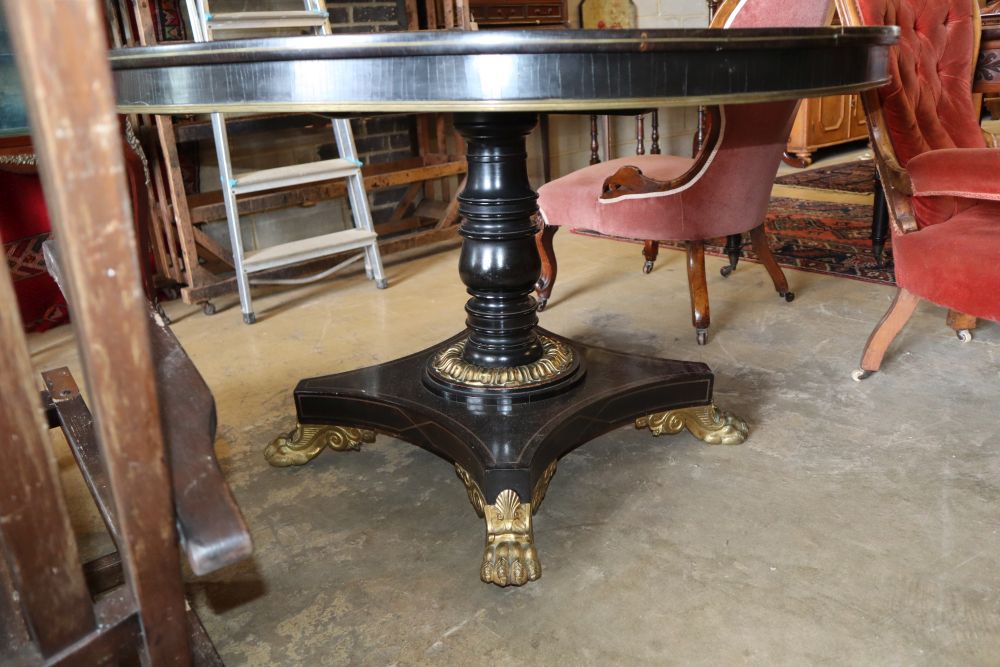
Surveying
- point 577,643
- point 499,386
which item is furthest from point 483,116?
point 577,643

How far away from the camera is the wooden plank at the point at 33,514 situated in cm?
45

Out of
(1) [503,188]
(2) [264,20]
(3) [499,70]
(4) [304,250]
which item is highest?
(2) [264,20]

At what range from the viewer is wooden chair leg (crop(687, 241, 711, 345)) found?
2.20m

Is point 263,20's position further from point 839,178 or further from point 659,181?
point 839,178

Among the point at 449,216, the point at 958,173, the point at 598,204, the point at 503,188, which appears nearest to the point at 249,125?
the point at 449,216

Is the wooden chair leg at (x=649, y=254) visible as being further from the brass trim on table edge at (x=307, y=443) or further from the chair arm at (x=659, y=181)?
the brass trim on table edge at (x=307, y=443)

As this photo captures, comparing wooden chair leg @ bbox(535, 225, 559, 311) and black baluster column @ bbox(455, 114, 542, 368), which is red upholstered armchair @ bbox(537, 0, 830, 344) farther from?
black baluster column @ bbox(455, 114, 542, 368)

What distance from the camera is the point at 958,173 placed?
1.55 metres

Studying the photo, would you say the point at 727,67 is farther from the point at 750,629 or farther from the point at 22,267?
the point at 22,267

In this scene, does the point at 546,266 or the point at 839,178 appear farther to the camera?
the point at 839,178

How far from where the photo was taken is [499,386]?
1.49 meters

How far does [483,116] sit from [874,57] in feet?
2.00

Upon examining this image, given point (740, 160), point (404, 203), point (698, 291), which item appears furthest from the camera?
point (404, 203)

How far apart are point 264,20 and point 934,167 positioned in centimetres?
211
